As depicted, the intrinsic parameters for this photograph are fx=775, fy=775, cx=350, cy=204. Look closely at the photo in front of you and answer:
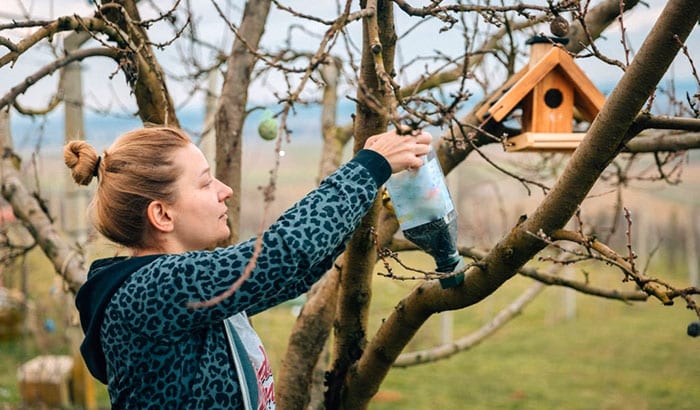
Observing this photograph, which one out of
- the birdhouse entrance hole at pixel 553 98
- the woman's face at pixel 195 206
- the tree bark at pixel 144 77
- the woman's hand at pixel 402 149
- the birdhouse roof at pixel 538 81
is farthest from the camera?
the birdhouse entrance hole at pixel 553 98

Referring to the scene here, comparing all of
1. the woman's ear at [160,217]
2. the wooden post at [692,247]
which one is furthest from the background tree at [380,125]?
the wooden post at [692,247]

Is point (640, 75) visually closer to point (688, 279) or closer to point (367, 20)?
point (367, 20)

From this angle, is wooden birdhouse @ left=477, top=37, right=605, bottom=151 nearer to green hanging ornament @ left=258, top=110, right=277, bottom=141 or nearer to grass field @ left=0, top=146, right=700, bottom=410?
green hanging ornament @ left=258, top=110, right=277, bottom=141

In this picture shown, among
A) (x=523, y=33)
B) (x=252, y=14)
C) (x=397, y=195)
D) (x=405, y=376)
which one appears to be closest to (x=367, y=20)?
(x=397, y=195)

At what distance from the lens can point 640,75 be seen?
1.25m

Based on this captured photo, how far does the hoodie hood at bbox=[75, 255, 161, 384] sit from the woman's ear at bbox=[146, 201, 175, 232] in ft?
0.21

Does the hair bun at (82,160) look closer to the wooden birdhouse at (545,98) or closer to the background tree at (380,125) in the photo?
the background tree at (380,125)

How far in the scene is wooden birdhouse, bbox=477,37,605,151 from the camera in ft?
7.73

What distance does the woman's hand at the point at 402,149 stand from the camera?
1343 mm

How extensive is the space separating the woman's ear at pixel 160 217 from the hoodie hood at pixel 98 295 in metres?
0.06

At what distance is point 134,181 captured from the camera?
1.44 meters

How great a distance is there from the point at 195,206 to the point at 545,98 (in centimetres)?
139

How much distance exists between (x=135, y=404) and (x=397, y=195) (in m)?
0.60

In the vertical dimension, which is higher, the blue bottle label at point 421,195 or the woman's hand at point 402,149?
the woman's hand at point 402,149
